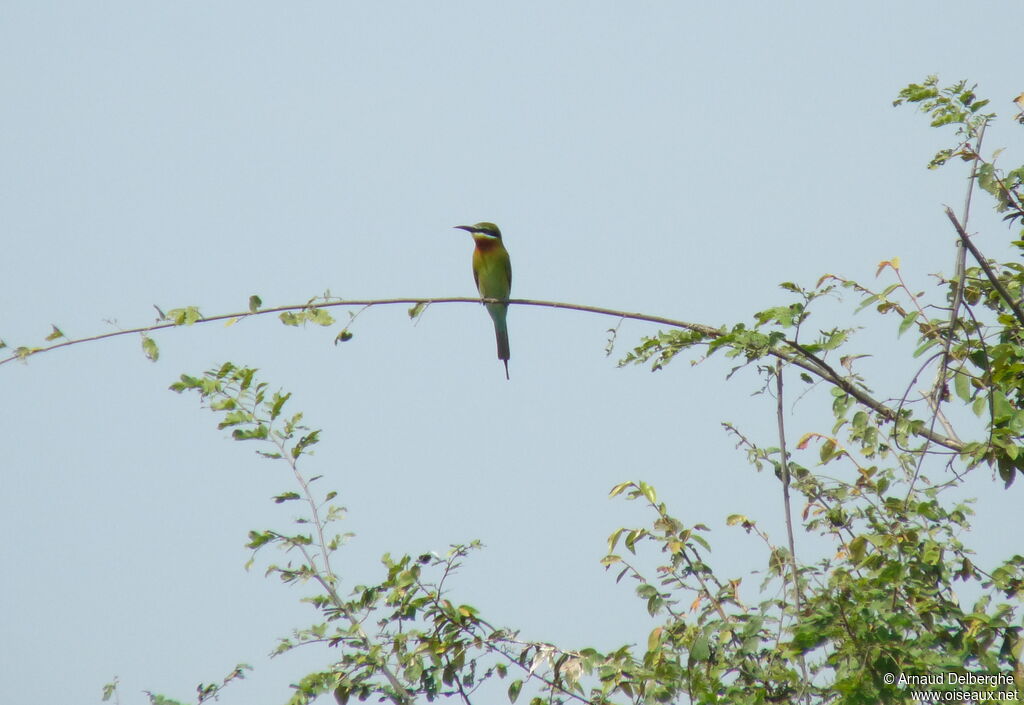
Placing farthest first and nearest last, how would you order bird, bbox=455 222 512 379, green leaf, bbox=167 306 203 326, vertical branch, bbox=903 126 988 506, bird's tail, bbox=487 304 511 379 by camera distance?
bird, bbox=455 222 512 379, bird's tail, bbox=487 304 511 379, green leaf, bbox=167 306 203 326, vertical branch, bbox=903 126 988 506

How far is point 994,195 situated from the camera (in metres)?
3.63

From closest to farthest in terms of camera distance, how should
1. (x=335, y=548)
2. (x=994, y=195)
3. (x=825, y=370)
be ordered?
(x=825, y=370) → (x=994, y=195) → (x=335, y=548)

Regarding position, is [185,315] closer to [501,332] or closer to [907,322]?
[907,322]

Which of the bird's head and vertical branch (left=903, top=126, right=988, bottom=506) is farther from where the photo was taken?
the bird's head

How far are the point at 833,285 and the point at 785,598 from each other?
0.94 m

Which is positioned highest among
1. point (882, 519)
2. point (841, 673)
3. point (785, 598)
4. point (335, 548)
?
point (335, 548)

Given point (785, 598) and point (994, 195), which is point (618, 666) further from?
point (994, 195)

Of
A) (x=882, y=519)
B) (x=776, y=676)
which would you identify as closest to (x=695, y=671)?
(x=776, y=676)

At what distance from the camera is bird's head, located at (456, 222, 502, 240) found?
326 inches

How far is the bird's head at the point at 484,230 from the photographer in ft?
27.2

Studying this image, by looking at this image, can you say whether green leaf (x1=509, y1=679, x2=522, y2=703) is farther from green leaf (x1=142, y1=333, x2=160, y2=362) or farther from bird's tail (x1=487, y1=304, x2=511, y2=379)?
bird's tail (x1=487, y1=304, x2=511, y2=379)

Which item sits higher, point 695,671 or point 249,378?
point 249,378

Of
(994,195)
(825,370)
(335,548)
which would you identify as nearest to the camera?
(825,370)

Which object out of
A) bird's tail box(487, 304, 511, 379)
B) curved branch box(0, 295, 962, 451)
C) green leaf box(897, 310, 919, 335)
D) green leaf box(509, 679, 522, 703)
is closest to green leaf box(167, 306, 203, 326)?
curved branch box(0, 295, 962, 451)
